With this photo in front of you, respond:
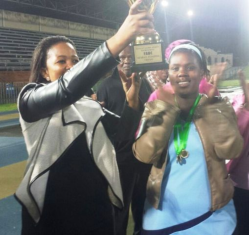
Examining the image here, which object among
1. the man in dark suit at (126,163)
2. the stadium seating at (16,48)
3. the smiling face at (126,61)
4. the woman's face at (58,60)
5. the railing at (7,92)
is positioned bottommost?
the man in dark suit at (126,163)

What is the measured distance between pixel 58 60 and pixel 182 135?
0.69 meters

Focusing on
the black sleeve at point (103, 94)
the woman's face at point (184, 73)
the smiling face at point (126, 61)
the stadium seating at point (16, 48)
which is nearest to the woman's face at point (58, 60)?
the woman's face at point (184, 73)

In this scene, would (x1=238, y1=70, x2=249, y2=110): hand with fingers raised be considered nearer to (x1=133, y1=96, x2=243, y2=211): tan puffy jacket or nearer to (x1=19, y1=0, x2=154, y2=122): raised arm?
(x1=133, y1=96, x2=243, y2=211): tan puffy jacket

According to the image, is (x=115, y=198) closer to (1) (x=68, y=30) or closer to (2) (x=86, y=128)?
(2) (x=86, y=128)

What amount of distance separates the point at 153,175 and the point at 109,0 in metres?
19.6

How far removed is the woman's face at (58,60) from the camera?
1.45m

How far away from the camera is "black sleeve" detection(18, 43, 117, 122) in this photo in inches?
44.2

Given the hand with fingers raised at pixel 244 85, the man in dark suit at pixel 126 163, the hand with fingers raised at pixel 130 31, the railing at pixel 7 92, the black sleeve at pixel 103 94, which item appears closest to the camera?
the hand with fingers raised at pixel 130 31

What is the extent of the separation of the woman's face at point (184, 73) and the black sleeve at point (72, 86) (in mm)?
467

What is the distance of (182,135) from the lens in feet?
4.93

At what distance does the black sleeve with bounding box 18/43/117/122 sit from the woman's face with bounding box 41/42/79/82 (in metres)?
0.23

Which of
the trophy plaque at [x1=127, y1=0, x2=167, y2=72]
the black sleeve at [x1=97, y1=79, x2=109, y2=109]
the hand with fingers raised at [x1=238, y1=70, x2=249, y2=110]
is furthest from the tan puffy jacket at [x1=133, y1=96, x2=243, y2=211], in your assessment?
the black sleeve at [x1=97, y1=79, x2=109, y2=109]

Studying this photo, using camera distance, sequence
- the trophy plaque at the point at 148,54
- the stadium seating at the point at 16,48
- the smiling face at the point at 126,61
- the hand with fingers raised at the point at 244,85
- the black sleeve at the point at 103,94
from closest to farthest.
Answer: the trophy plaque at the point at 148,54 < the hand with fingers raised at the point at 244,85 < the smiling face at the point at 126,61 < the black sleeve at the point at 103,94 < the stadium seating at the point at 16,48

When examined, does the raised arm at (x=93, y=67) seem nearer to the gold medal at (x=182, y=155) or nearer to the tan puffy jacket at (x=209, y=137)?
the tan puffy jacket at (x=209, y=137)
